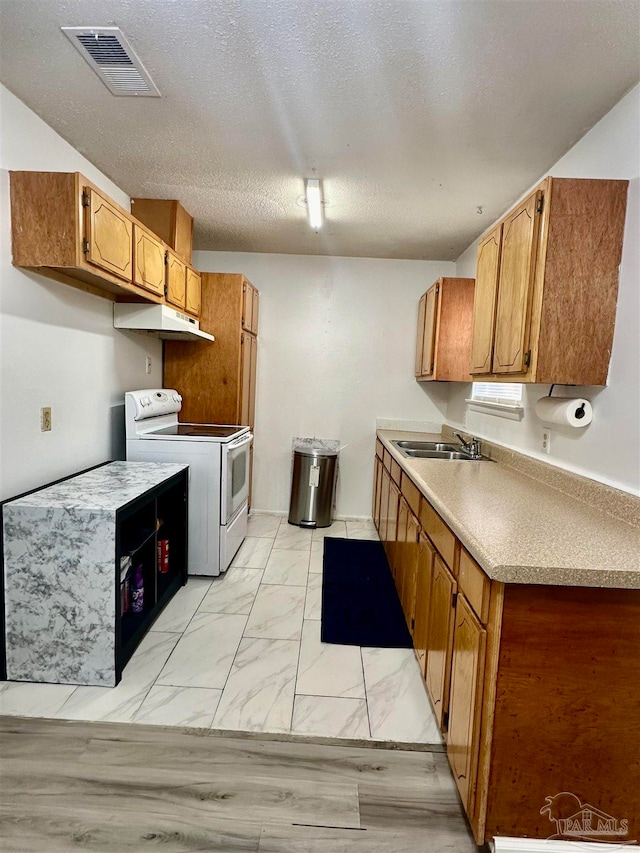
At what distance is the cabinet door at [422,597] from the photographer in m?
1.89

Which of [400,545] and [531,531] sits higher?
[531,531]

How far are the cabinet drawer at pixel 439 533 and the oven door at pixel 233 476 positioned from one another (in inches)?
54.3

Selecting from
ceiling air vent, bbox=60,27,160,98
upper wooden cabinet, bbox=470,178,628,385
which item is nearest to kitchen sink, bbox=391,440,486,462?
upper wooden cabinet, bbox=470,178,628,385

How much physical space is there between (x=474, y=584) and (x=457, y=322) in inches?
96.2

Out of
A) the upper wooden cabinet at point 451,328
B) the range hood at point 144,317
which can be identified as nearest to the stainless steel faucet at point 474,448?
the upper wooden cabinet at point 451,328

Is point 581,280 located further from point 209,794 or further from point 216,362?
point 216,362

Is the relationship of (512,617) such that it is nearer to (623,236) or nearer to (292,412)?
(623,236)

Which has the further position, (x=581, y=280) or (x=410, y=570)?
(x=410, y=570)

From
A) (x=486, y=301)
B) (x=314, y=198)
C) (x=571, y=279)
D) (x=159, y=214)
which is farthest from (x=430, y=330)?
(x=159, y=214)

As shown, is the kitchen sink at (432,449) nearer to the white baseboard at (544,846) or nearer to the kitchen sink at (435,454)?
the kitchen sink at (435,454)

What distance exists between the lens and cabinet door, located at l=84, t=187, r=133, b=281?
2.00 metres

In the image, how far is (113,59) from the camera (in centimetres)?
170

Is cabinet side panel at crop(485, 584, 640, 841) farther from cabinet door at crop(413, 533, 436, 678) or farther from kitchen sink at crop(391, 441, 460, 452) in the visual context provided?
kitchen sink at crop(391, 441, 460, 452)

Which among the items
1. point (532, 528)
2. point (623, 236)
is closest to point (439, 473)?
point (532, 528)
